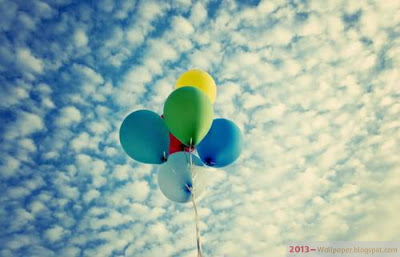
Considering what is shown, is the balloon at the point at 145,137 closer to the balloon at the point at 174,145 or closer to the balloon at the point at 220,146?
the balloon at the point at 174,145

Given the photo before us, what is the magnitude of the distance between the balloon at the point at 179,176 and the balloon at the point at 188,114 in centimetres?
34

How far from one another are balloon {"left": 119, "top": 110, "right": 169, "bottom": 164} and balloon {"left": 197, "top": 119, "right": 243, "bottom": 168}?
0.57m

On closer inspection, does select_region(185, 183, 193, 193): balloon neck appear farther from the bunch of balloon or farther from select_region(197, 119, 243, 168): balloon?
select_region(197, 119, 243, 168): balloon

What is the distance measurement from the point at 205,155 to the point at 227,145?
356 mm

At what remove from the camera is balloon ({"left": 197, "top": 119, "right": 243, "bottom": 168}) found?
4367 mm

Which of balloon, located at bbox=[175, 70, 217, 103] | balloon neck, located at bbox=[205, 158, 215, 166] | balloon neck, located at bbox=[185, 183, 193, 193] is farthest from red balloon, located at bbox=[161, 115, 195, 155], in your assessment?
balloon, located at bbox=[175, 70, 217, 103]

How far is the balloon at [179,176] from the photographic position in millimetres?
4141

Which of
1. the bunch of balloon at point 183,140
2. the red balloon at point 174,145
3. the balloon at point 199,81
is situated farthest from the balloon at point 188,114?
the balloon at point 199,81

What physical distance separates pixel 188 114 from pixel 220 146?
80 cm

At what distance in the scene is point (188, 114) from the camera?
12.7ft

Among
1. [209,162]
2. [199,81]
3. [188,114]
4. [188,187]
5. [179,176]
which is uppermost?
[199,81]

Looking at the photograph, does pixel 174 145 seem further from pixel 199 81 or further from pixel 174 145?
pixel 199 81

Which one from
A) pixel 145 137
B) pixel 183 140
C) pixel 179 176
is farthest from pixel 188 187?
pixel 145 137

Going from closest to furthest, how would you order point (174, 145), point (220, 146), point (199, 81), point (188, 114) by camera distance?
point (188, 114) < point (220, 146) < point (174, 145) < point (199, 81)
